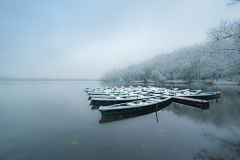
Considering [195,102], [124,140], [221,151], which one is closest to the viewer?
[221,151]

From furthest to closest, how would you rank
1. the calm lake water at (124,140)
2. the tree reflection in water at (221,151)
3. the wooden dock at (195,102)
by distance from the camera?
1. the wooden dock at (195,102)
2. the calm lake water at (124,140)
3. the tree reflection in water at (221,151)

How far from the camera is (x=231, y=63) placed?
18.3 ft

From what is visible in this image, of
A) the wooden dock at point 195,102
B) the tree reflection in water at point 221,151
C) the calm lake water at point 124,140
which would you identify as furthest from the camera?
the wooden dock at point 195,102

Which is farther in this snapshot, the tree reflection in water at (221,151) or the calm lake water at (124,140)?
the calm lake water at (124,140)

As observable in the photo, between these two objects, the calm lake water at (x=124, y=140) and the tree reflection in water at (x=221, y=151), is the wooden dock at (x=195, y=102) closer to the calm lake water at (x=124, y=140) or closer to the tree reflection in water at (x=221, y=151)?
the calm lake water at (x=124, y=140)

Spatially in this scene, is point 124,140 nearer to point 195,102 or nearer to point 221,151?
point 221,151

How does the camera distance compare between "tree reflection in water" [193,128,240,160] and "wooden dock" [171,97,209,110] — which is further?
"wooden dock" [171,97,209,110]

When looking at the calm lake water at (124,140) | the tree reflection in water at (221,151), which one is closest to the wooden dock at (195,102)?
the calm lake water at (124,140)

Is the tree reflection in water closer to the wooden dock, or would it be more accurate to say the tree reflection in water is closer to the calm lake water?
the calm lake water

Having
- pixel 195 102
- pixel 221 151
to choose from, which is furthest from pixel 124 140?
pixel 195 102

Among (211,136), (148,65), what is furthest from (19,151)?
(148,65)

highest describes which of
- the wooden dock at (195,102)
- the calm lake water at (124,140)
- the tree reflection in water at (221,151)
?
the wooden dock at (195,102)

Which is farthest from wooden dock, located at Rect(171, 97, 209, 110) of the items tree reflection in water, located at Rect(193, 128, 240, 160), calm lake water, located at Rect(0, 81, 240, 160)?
tree reflection in water, located at Rect(193, 128, 240, 160)

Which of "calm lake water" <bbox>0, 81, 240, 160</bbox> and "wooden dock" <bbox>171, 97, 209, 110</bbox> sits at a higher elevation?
"wooden dock" <bbox>171, 97, 209, 110</bbox>
